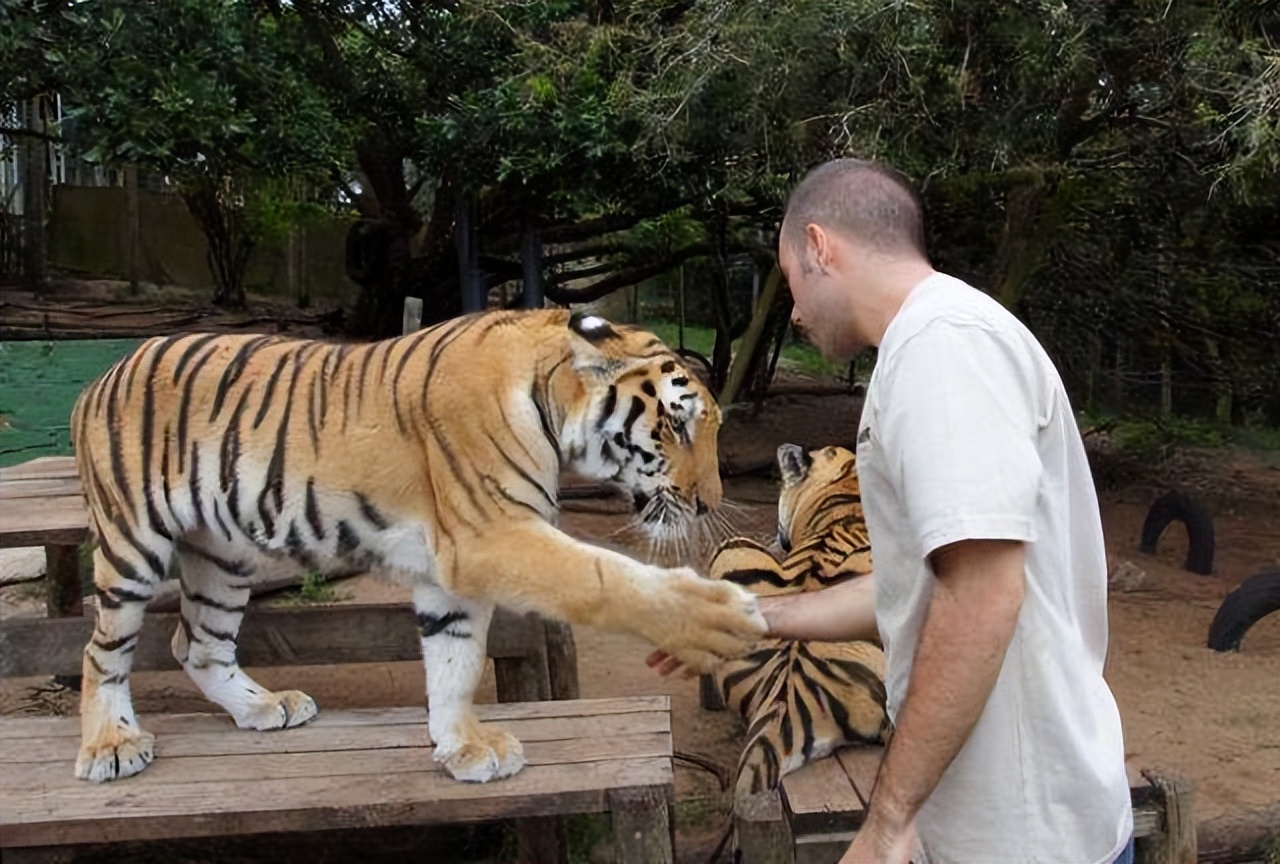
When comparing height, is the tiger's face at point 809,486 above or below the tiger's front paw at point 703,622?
below

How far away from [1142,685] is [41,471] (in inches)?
199

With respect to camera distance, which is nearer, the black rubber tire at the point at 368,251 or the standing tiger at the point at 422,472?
the standing tiger at the point at 422,472

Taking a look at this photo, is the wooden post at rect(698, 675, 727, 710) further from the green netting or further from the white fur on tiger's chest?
the green netting

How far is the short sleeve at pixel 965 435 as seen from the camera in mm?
1575

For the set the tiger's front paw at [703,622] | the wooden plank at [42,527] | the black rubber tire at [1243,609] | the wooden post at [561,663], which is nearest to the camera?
the tiger's front paw at [703,622]

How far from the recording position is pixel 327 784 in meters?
3.06

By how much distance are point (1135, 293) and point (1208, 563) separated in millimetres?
2226

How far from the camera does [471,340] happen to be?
3029 mm

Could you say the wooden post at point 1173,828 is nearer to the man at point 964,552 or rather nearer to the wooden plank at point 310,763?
the wooden plank at point 310,763

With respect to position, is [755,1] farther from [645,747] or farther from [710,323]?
[710,323]

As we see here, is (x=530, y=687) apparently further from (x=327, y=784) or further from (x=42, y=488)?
(x=42, y=488)

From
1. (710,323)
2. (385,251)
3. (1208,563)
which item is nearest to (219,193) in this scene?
(385,251)

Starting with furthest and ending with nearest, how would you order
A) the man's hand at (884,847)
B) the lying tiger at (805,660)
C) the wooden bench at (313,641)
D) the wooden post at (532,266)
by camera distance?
the wooden post at (532,266) < the wooden bench at (313,641) < the lying tiger at (805,660) < the man's hand at (884,847)

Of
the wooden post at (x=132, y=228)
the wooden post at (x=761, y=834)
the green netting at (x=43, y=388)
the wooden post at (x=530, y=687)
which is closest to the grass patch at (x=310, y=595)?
the wooden post at (x=530, y=687)
